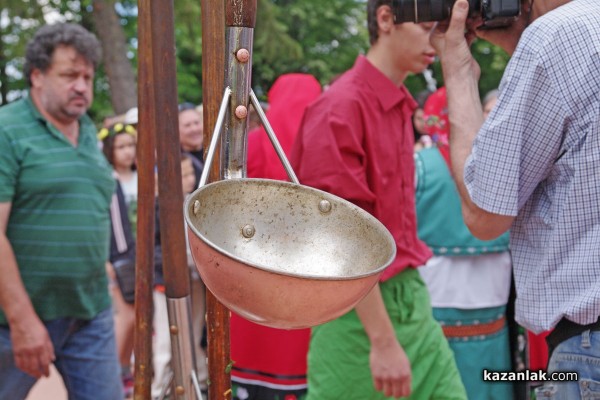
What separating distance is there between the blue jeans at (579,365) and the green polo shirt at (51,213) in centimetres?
184

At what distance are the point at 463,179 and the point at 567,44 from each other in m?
0.37

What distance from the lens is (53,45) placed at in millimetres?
3096

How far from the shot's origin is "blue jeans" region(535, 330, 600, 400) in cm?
158

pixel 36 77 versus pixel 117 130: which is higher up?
pixel 36 77

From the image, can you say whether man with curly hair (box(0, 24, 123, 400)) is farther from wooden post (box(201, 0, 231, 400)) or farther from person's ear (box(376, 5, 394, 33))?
wooden post (box(201, 0, 231, 400))

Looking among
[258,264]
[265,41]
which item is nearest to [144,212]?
[258,264]

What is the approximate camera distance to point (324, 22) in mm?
19422

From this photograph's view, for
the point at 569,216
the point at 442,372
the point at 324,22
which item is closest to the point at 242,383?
the point at 442,372

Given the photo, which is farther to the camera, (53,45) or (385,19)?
(53,45)

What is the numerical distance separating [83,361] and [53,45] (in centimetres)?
121

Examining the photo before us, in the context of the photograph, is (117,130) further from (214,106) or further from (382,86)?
(214,106)

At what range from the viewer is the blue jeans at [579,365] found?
5.17ft

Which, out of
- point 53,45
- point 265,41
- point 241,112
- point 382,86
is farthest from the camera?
point 265,41

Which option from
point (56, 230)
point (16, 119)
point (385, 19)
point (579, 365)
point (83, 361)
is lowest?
point (83, 361)
